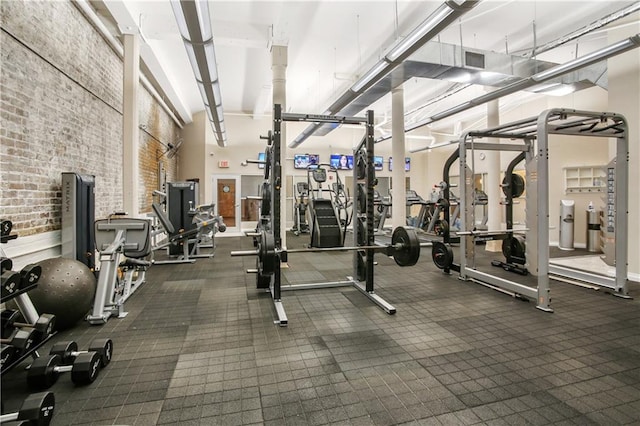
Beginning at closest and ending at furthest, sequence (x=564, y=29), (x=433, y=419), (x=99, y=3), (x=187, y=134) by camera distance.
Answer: (x=433, y=419) → (x=99, y=3) → (x=564, y=29) → (x=187, y=134)

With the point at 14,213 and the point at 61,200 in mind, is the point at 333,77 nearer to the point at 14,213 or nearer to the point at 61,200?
the point at 61,200

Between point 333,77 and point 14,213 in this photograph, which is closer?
point 14,213

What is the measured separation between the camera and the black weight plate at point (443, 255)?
4652 mm

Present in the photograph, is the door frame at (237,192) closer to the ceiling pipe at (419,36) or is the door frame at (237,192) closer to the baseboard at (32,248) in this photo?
the ceiling pipe at (419,36)

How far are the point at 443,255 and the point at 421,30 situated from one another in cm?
301

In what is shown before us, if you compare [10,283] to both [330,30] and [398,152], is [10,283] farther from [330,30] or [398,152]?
[398,152]

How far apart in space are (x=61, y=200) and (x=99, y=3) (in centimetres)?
278

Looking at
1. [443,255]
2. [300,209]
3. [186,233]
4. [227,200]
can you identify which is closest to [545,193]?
[443,255]

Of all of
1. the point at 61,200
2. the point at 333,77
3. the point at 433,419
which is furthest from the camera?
the point at 333,77

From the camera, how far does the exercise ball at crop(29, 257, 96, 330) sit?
105 inches

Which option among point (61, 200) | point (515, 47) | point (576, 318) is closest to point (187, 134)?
point (61, 200)

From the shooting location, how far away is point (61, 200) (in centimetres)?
364

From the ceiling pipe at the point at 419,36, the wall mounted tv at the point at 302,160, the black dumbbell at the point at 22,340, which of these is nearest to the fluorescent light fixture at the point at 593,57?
the ceiling pipe at the point at 419,36

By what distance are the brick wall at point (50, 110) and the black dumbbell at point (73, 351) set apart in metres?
1.57
